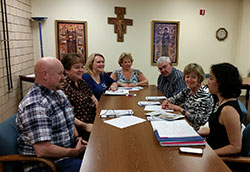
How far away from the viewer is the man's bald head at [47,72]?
1428 mm

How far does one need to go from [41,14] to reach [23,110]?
12.4 ft

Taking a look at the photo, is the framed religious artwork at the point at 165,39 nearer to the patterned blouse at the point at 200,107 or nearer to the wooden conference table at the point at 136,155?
the patterned blouse at the point at 200,107

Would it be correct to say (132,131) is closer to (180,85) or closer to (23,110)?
(23,110)

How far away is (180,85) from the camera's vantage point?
9.27 ft

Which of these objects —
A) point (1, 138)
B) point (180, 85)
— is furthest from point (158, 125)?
point (180, 85)

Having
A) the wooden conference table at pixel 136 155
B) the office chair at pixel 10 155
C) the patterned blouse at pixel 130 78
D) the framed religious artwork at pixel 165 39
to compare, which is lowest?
the office chair at pixel 10 155

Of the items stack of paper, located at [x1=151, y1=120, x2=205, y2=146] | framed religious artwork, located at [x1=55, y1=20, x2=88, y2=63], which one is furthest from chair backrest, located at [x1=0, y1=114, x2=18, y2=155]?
framed religious artwork, located at [x1=55, y1=20, x2=88, y2=63]

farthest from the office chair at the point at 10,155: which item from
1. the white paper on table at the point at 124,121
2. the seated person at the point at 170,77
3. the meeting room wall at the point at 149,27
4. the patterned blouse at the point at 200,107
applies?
the meeting room wall at the point at 149,27

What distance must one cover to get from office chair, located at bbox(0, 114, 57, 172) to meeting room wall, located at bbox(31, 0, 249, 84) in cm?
353

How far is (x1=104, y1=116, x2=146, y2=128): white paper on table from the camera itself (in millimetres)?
1616

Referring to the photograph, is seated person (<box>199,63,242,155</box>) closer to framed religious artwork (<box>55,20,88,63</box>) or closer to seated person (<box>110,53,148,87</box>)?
seated person (<box>110,53,148,87</box>)

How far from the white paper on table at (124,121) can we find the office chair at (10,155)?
1.68 feet

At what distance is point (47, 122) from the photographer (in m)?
1.33

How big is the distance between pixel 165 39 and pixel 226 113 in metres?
3.91
